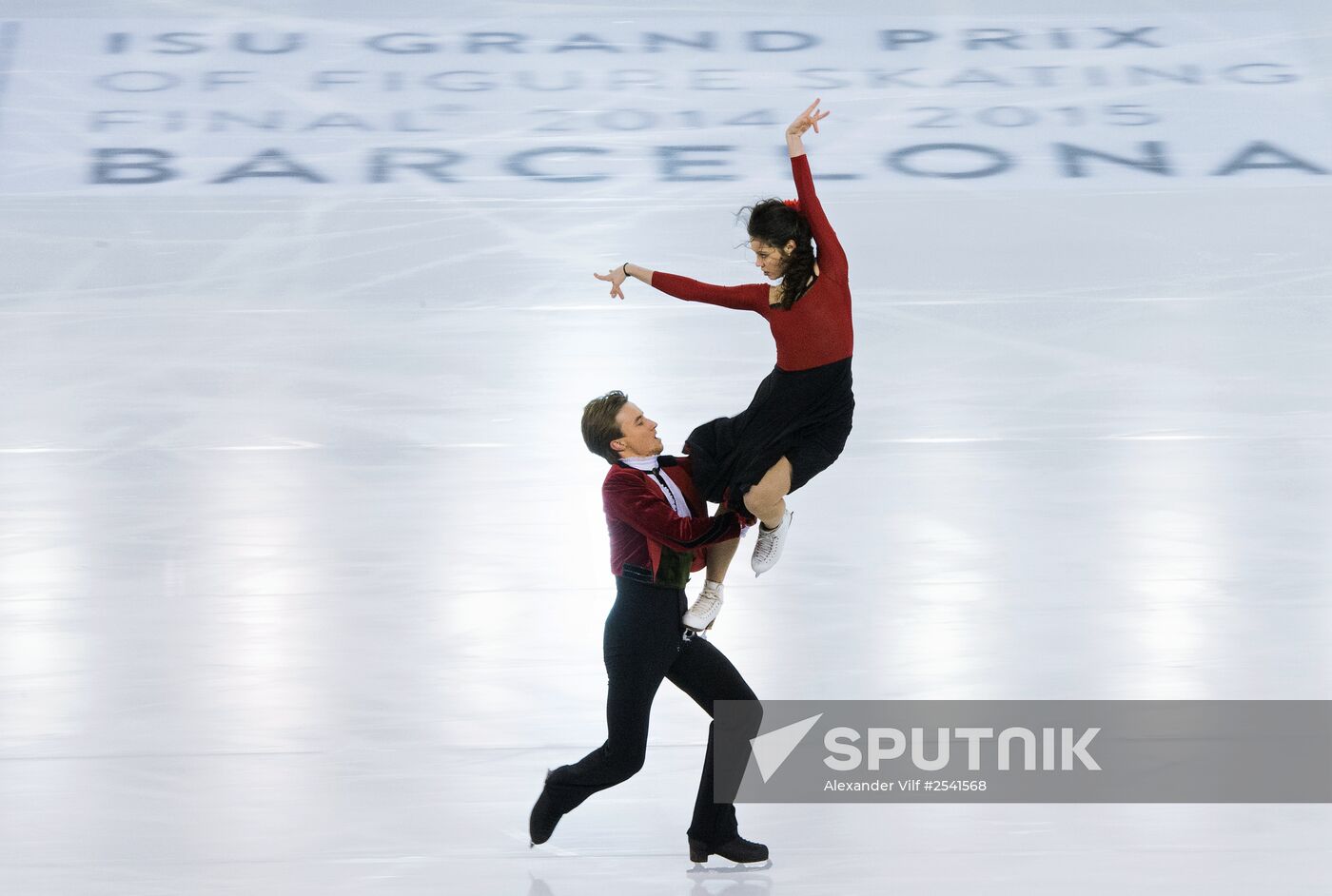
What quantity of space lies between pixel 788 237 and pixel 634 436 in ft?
2.00

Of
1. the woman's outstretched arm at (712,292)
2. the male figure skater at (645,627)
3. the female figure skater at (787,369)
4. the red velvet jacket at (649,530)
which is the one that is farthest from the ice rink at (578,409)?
the woman's outstretched arm at (712,292)

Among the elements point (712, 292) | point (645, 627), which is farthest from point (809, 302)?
point (645, 627)

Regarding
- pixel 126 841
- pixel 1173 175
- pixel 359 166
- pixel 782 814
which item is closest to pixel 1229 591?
pixel 782 814

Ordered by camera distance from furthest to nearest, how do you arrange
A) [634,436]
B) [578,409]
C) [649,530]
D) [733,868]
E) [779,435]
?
[578,409], [779,435], [733,868], [634,436], [649,530]

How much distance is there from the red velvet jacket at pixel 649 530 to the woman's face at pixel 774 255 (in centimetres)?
60

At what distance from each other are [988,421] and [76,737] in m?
5.10

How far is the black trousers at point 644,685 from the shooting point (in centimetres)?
407

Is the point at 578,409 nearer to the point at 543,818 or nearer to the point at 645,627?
the point at 543,818

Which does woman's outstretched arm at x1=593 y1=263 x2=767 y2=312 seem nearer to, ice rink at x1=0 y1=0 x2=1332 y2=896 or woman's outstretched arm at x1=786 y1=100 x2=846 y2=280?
woman's outstretched arm at x1=786 y1=100 x2=846 y2=280

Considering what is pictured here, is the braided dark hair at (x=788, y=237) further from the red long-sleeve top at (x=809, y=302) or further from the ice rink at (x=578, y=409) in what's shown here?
the ice rink at (x=578, y=409)

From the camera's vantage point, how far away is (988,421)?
879cm

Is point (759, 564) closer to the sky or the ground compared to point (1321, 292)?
closer to the sky

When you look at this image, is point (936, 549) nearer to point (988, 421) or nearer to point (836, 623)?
point (836, 623)

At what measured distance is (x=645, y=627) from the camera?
407 centimetres
